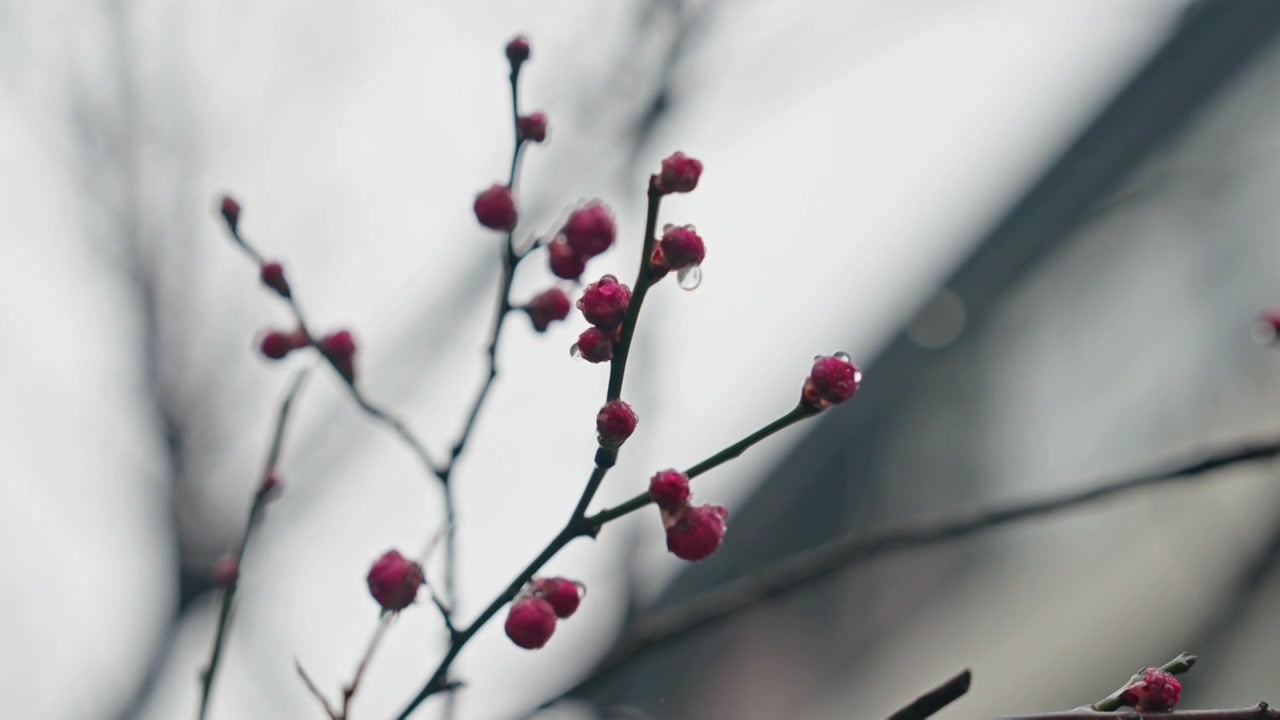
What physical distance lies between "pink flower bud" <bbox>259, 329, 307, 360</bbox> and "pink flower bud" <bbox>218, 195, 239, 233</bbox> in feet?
0.56

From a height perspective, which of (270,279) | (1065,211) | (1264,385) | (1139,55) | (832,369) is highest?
(1139,55)

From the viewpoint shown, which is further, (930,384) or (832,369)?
(930,384)

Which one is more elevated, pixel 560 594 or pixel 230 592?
pixel 230 592

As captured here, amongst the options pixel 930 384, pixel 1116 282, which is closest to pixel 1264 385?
pixel 1116 282

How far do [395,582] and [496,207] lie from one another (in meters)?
0.36

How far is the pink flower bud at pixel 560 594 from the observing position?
0.75 meters

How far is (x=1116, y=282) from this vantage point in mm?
5672

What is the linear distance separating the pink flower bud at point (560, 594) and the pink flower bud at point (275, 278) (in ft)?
1.79

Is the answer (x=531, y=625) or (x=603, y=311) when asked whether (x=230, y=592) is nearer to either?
(x=531, y=625)

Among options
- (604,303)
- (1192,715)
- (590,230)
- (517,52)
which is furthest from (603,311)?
(1192,715)

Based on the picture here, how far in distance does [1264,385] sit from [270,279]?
17.8 feet

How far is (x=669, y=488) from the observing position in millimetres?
667

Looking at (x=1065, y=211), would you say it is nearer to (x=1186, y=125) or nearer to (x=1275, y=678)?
(x=1186, y=125)

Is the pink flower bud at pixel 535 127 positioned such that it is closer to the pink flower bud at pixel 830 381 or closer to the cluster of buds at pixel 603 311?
the cluster of buds at pixel 603 311
